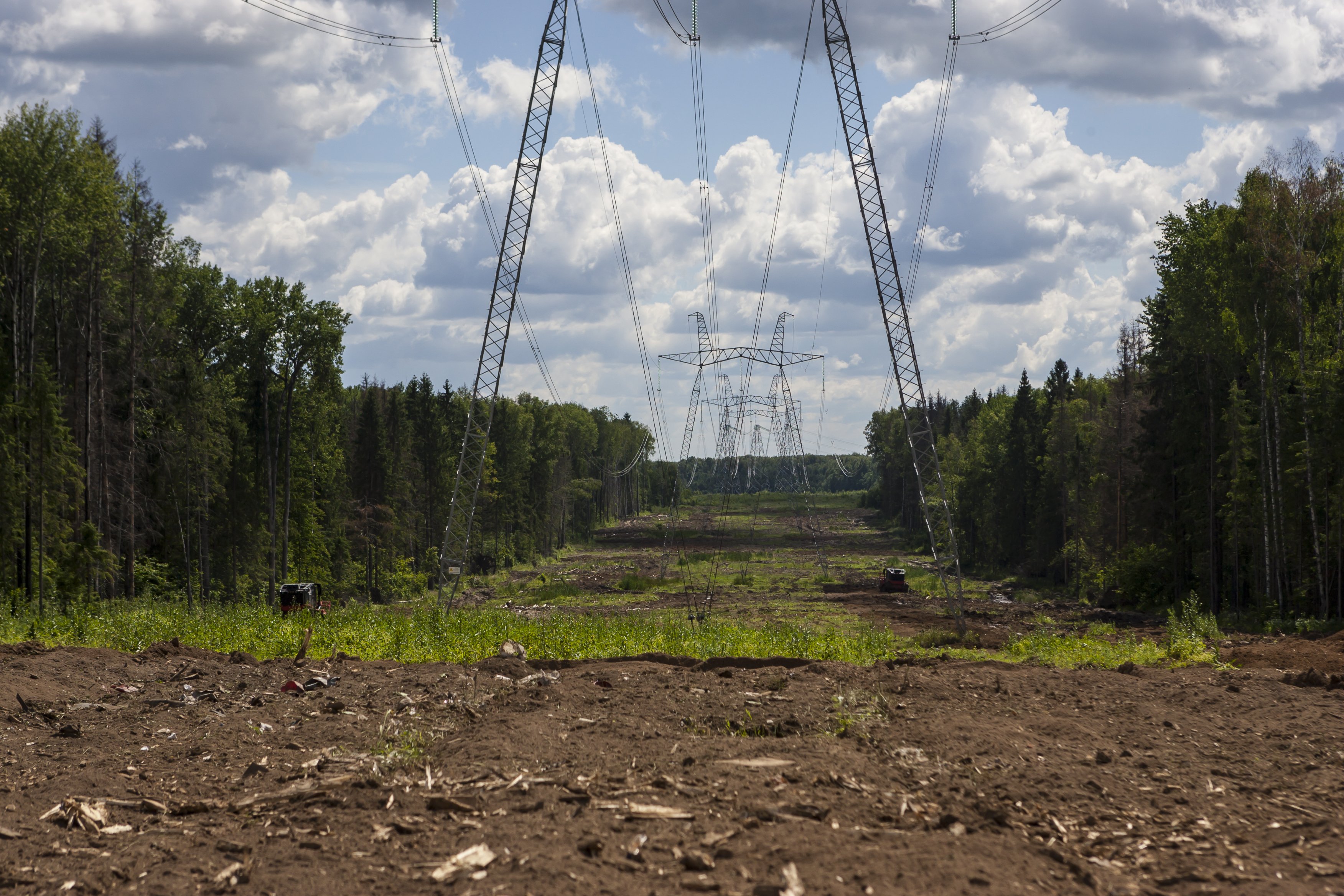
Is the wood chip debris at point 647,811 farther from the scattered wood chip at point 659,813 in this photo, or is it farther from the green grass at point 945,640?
the green grass at point 945,640

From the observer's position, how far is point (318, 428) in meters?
54.3

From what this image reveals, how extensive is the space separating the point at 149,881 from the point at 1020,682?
1164 cm

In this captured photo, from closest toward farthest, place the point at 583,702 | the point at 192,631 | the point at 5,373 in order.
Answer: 1. the point at 583,702
2. the point at 192,631
3. the point at 5,373

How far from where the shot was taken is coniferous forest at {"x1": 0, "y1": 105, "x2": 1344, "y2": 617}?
106ft

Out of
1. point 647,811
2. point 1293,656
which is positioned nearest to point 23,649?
point 647,811

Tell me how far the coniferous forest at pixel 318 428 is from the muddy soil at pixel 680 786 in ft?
74.0

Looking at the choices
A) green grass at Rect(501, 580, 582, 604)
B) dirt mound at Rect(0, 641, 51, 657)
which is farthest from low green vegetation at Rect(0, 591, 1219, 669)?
green grass at Rect(501, 580, 582, 604)

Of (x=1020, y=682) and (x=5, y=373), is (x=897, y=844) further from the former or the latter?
(x=5, y=373)

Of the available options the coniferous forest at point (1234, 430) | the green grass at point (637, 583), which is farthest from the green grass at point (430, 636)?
the green grass at point (637, 583)

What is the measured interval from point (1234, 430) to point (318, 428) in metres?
44.2

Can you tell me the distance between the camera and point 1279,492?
34.9m

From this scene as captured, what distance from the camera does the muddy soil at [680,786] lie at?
645 cm

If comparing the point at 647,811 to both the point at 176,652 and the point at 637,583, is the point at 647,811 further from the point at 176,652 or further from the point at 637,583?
the point at 637,583

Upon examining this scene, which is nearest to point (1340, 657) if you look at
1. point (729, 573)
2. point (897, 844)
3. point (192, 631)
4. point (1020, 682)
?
point (1020, 682)
